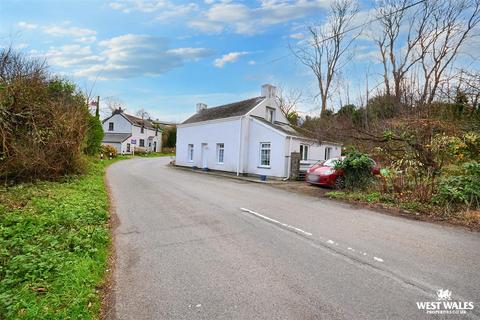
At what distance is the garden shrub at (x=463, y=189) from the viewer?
8.31m

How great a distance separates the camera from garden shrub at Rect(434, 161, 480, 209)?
831 centimetres

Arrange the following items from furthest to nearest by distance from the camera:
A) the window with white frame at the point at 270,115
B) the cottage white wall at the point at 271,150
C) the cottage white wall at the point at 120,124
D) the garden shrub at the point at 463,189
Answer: the cottage white wall at the point at 120,124 → the window with white frame at the point at 270,115 → the cottage white wall at the point at 271,150 → the garden shrub at the point at 463,189

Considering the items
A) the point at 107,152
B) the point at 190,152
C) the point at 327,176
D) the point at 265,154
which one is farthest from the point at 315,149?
the point at 107,152

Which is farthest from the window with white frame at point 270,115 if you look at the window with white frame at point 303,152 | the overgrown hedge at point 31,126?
the overgrown hedge at point 31,126

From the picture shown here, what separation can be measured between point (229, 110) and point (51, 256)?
20.7 m

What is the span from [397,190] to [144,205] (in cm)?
859

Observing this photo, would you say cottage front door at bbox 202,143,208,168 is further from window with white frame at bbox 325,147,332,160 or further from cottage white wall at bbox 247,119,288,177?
window with white frame at bbox 325,147,332,160

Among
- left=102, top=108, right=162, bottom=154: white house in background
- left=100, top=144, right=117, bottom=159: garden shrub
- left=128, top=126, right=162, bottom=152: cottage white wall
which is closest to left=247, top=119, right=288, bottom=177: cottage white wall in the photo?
left=100, top=144, right=117, bottom=159: garden shrub

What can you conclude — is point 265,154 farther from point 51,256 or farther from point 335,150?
point 51,256

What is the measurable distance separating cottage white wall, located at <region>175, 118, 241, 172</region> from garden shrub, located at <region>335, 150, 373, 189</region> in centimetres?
996

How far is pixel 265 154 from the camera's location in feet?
64.8

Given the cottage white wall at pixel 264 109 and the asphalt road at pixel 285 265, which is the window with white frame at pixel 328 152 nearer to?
the cottage white wall at pixel 264 109

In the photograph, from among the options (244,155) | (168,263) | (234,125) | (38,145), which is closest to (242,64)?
(234,125)

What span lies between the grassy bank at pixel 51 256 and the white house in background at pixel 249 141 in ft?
41.6
